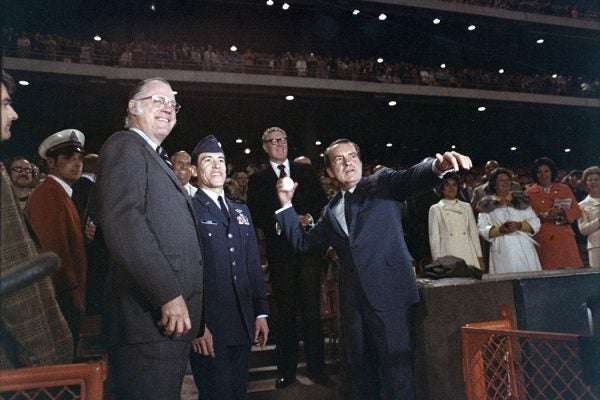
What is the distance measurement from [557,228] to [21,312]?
181 inches

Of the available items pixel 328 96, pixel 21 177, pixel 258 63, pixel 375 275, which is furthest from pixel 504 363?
pixel 258 63

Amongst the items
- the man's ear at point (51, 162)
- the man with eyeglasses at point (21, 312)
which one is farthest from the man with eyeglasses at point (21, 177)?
the man with eyeglasses at point (21, 312)

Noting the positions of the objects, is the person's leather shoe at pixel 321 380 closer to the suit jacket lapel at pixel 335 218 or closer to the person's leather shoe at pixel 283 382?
the person's leather shoe at pixel 283 382

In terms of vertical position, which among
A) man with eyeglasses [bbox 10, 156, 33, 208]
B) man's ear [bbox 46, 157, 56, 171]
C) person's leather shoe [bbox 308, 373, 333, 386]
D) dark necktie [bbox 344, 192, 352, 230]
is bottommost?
person's leather shoe [bbox 308, 373, 333, 386]

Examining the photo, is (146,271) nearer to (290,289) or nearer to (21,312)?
(21,312)

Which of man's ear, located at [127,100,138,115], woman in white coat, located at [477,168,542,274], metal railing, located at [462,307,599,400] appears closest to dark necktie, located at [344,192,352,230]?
metal railing, located at [462,307,599,400]

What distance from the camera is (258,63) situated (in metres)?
15.9

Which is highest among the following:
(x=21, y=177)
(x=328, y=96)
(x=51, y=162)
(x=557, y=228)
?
(x=328, y=96)

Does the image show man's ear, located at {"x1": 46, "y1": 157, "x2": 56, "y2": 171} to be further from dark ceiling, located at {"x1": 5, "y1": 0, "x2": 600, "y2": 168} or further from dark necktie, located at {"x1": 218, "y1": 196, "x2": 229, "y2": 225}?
dark ceiling, located at {"x1": 5, "y1": 0, "x2": 600, "y2": 168}

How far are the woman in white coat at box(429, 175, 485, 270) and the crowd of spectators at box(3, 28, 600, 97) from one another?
1145 centimetres

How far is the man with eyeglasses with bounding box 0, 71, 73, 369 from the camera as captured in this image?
1.29 metres

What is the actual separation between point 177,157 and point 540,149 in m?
19.8

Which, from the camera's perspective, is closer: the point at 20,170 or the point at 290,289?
the point at 290,289

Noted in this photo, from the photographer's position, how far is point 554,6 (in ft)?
63.3
